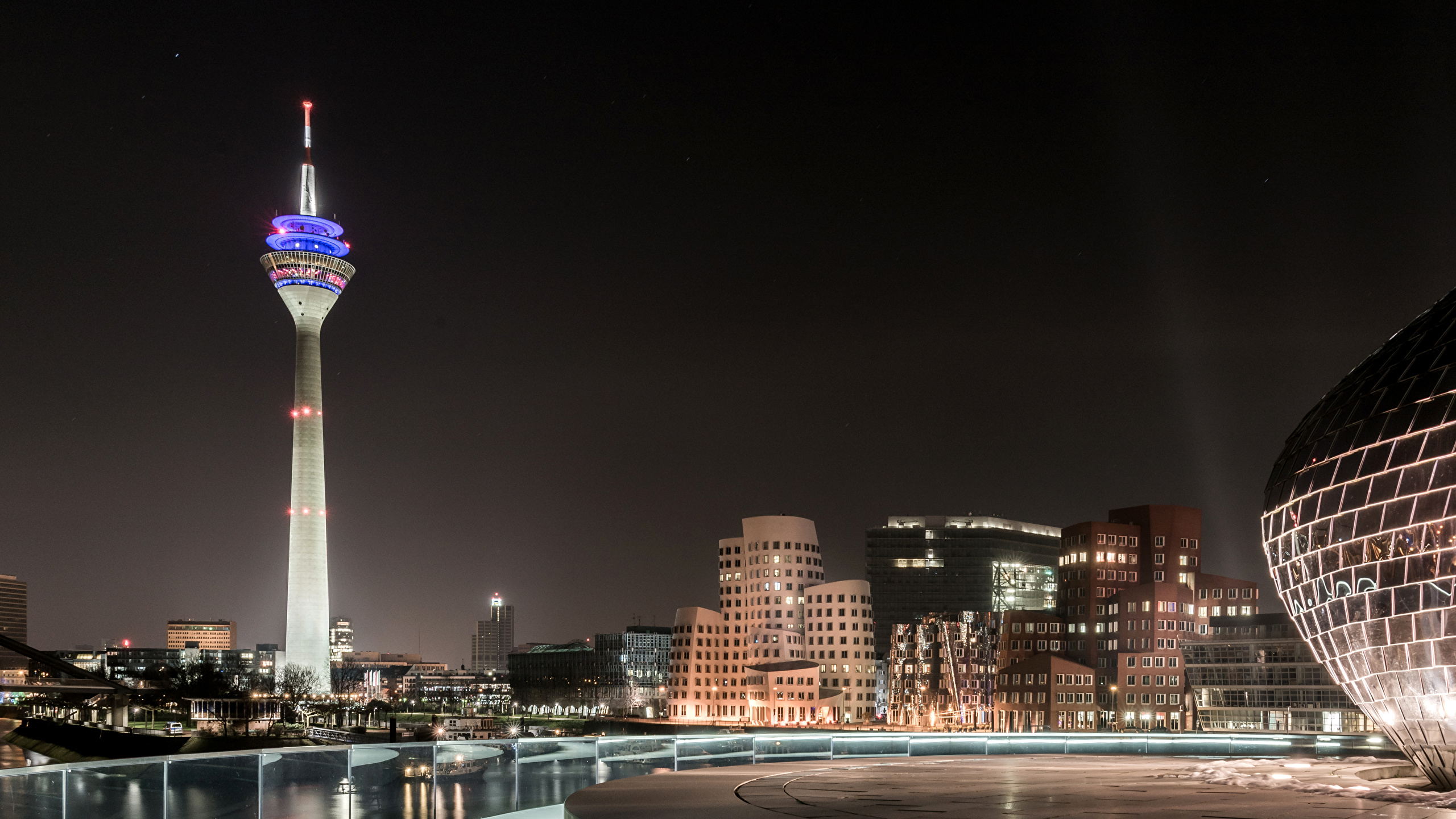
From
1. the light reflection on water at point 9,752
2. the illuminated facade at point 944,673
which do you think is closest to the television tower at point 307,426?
the light reflection on water at point 9,752

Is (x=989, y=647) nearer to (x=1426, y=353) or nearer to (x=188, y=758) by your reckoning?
(x=1426, y=353)

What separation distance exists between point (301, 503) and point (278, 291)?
27591 mm

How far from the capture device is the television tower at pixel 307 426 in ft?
520

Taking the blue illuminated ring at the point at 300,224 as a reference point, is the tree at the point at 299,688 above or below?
below

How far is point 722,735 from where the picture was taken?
2705 centimetres

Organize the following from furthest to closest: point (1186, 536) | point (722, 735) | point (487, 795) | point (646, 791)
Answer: point (1186, 536) < point (722, 735) < point (646, 791) < point (487, 795)

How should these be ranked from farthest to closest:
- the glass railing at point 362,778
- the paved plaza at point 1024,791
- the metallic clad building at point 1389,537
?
the metallic clad building at point 1389,537, the paved plaza at point 1024,791, the glass railing at point 362,778

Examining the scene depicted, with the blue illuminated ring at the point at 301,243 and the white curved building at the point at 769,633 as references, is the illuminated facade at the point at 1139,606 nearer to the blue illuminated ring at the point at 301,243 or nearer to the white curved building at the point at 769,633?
the white curved building at the point at 769,633

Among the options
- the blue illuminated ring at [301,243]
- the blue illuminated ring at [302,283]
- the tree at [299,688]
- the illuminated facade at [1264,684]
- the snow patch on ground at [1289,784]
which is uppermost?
the blue illuminated ring at [301,243]

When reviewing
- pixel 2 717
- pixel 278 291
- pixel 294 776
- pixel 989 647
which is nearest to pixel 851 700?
pixel 989 647

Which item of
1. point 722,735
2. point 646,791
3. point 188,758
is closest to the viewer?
point 188,758

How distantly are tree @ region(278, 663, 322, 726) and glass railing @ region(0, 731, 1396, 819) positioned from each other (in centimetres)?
12328

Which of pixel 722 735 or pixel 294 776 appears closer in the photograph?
pixel 294 776

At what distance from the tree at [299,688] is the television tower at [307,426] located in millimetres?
1098
